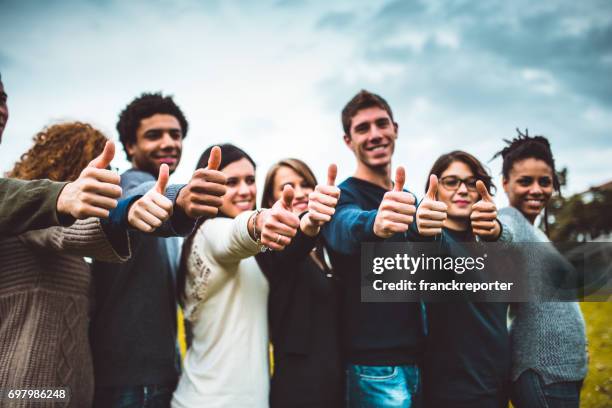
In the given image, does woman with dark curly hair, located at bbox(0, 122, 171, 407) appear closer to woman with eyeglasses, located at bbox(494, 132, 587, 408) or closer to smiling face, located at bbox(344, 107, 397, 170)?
smiling face, located at bbox(344, 107, 397, 170)

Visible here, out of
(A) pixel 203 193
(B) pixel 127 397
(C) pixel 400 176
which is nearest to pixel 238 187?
(A) pixel 203 193

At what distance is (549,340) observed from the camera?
8.80ft

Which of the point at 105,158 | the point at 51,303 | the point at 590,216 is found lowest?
the point at 51,303

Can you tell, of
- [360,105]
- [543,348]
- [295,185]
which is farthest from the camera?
[295,185]

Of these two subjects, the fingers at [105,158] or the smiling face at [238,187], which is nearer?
the fingers at [105,158]

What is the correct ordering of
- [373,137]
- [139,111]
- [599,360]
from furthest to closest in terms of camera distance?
[599,360]
[139,111]
[373,137]

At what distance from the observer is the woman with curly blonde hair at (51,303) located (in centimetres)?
189

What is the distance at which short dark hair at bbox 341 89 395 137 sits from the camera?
323cm

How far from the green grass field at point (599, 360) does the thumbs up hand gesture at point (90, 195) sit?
664 centimetres

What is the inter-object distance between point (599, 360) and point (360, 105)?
8.30 m

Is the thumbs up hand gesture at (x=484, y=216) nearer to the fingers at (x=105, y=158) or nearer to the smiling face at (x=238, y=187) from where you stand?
the smiling face at (x=238, y=187)

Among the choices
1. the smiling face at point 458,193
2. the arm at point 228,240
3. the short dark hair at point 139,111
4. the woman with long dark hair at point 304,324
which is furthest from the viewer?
the short dark hair at point 139,111

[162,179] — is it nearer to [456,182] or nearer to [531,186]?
[456,182]

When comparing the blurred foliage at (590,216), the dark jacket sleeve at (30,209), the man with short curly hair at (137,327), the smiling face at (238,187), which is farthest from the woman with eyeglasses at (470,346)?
the blurred foliage at (590,216)
